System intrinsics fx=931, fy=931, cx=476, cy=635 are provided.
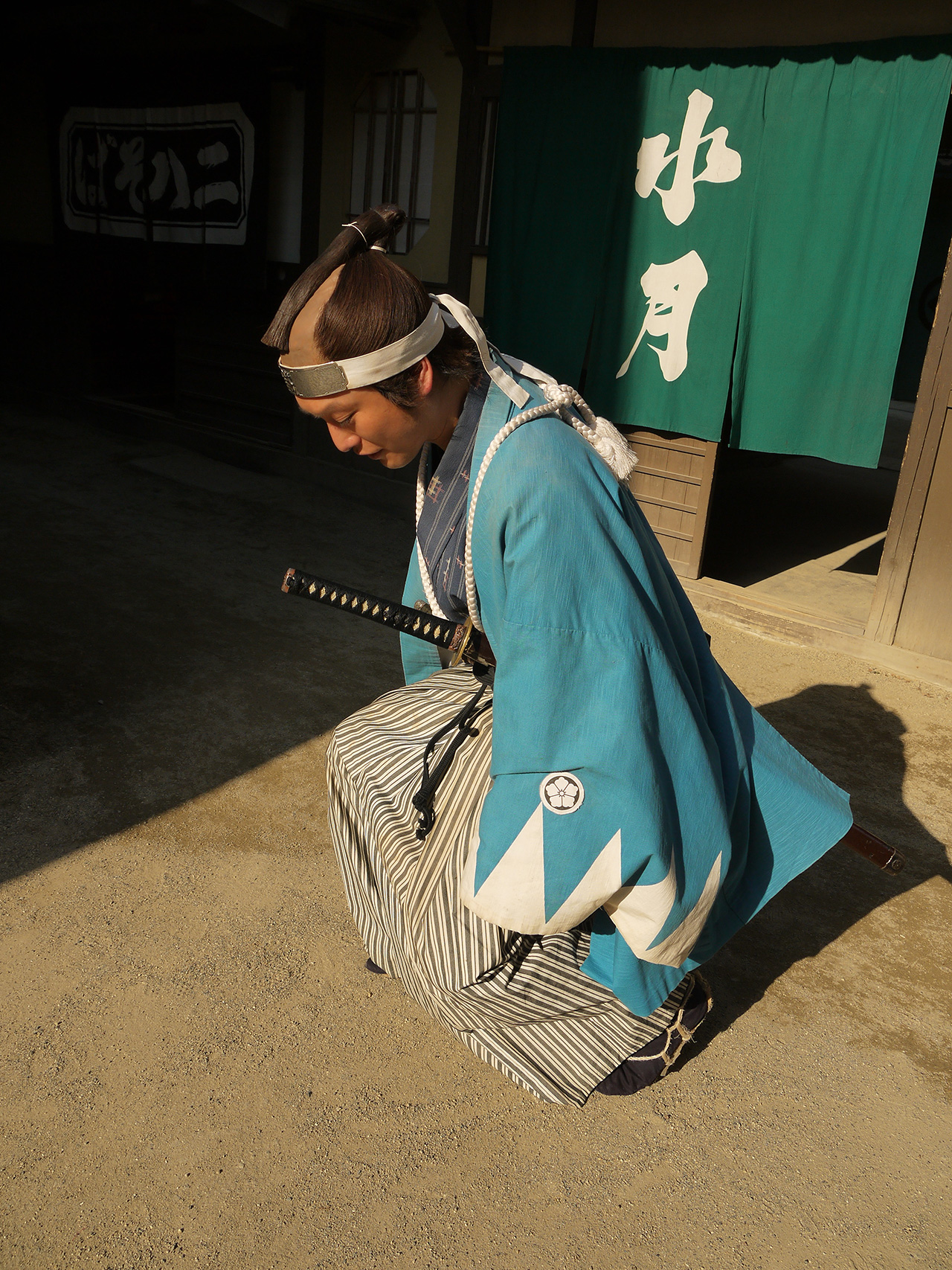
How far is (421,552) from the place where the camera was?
2027 mm

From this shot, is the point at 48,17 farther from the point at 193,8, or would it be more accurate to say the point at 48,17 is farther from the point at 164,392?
the point at 164,392

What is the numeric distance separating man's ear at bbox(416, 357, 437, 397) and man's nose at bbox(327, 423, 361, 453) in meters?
0.15

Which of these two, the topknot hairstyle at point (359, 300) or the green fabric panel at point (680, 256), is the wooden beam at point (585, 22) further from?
the topknot hairstyle at point (359, 300)

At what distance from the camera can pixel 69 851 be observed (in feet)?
9.37

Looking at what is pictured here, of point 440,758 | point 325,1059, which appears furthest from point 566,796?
point 325,1059

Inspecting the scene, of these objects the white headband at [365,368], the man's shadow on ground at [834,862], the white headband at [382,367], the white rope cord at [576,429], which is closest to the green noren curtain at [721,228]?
the man's shadow on ground at [834,862]

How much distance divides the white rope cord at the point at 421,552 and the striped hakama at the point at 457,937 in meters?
0.26

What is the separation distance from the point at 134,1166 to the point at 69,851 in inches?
46.7

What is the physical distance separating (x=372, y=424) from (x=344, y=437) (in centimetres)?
7

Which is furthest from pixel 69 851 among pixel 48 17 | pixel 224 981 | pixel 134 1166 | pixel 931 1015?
Result: pixel 48 17

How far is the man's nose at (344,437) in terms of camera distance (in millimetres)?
1775

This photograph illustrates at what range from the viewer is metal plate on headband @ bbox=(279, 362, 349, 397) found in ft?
5.38

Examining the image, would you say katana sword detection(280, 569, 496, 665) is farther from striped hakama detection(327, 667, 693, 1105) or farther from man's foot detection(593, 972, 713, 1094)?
man's foot detection(593, 972, 713, 1094)

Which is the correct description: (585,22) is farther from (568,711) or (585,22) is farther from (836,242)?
(568,711)
